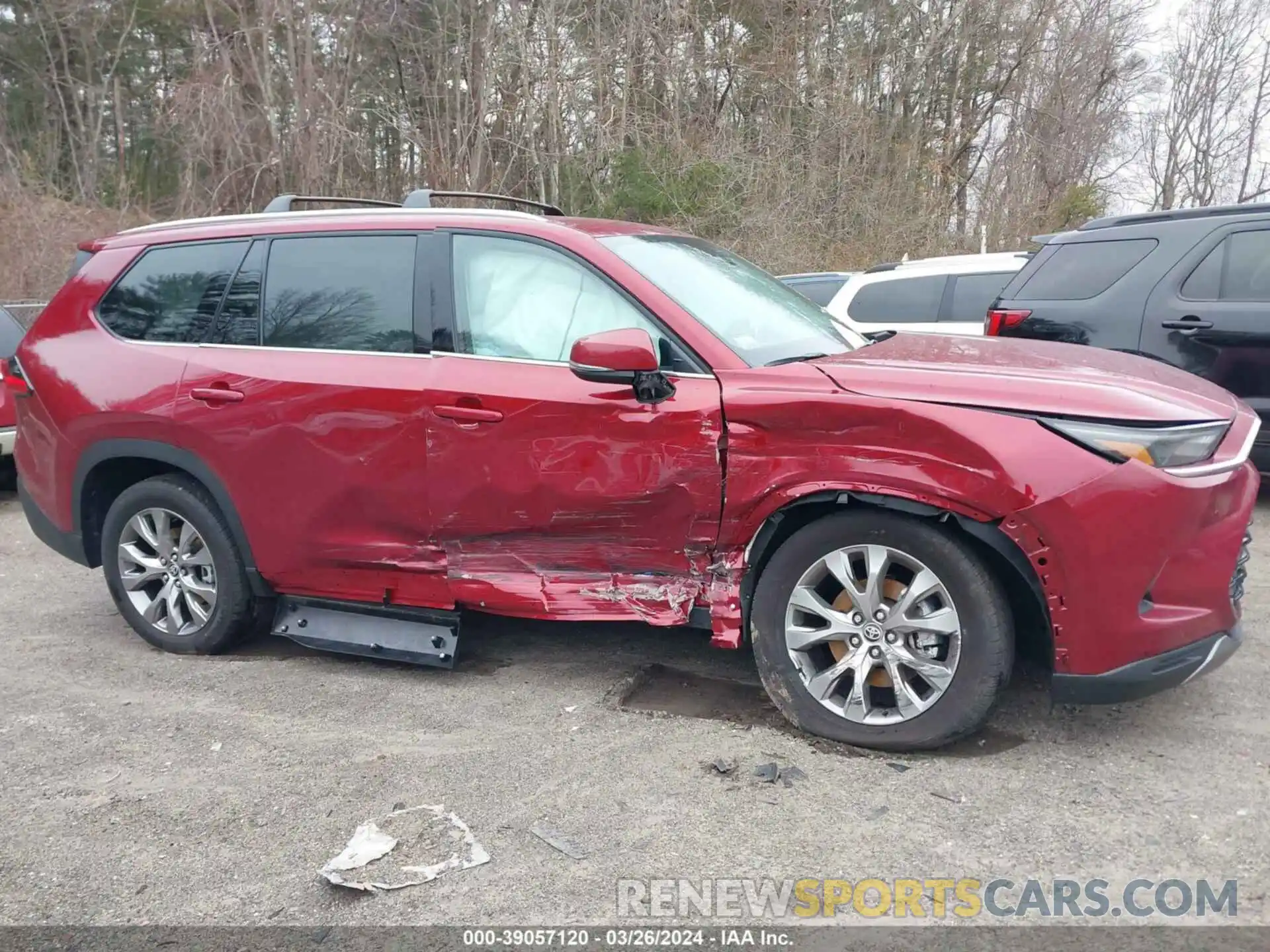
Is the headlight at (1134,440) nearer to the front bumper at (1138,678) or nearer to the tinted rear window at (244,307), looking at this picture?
the front bumper at (1138,678)

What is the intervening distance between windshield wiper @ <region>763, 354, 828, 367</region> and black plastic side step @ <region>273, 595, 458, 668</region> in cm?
163

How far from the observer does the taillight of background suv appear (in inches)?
257

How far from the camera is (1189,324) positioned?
597cm

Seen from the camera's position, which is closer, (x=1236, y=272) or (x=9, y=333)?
(x=1236, y=272)

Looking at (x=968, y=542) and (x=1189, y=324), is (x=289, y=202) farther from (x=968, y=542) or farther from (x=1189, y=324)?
(x=1189, y=324)

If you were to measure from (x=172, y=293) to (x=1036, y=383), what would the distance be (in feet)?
11.9

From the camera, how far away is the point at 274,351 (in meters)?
4.11

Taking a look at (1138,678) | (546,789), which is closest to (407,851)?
(546,789)

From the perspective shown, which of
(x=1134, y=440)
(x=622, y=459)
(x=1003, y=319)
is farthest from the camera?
(x=1003, y=319)

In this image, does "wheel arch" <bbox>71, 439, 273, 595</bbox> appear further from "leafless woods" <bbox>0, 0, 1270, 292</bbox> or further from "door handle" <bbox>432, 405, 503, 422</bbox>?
"leafless woods" <bbox>0, 0, 1270, 292</bbox>

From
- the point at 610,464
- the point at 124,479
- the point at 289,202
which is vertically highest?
the point at 289,202

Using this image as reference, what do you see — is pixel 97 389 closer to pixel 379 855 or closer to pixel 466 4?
pixel 379 855

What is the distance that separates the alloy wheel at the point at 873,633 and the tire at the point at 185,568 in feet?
8.24

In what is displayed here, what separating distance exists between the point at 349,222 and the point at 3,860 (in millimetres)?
2572
